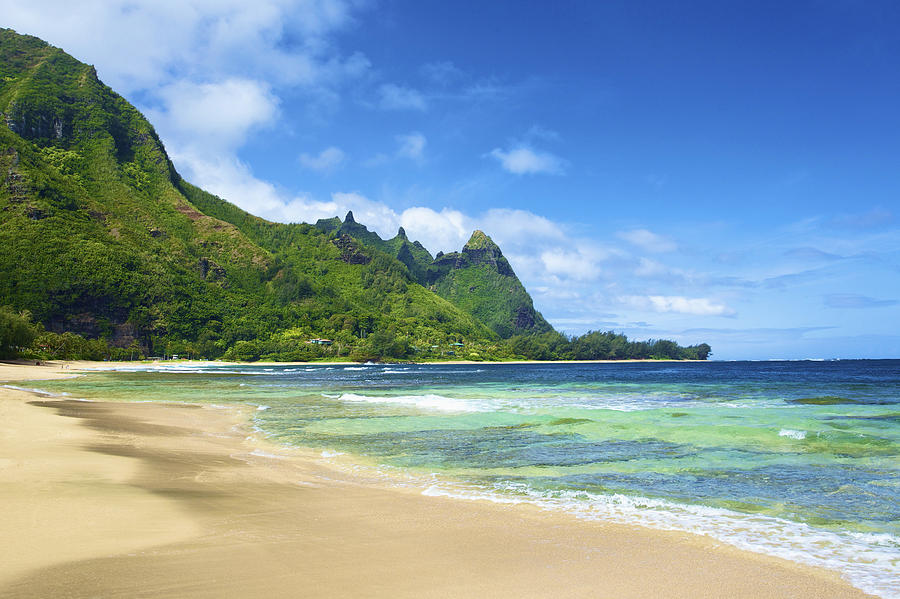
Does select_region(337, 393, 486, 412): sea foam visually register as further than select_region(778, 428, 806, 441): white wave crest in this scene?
Yes

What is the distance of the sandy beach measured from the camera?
212 inches

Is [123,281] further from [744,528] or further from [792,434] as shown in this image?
[744,528]

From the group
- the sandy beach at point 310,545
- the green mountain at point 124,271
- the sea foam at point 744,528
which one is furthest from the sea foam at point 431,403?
the green mountain at point 124,271

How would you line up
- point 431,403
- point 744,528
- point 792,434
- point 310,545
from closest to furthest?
point 310,545, point 744,528, point 792,434, point 431,403

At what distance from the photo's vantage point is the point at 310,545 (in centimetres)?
668

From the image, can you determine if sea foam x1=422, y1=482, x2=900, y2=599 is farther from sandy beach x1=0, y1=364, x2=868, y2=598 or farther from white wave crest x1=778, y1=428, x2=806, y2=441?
white wave crest x1=778, y1=428, x2=806, y2=441

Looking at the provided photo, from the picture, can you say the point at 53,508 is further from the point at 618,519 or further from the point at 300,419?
the point at 300,419

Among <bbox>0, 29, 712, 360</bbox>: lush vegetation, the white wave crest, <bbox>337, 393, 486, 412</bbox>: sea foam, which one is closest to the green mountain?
<bbox>0, 29, 712, 360</bbox>: lush vegetation

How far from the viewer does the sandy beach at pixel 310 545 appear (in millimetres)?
5379

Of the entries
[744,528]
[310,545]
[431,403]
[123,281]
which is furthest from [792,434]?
[123,281]

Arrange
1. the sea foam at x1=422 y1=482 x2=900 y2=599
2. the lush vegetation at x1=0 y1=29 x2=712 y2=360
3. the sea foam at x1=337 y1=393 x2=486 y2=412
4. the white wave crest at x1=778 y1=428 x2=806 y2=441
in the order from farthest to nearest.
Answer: the lush vegetation at x1=0 y1=29 x2=712 y2=360 < the sea foam at x1=337 y1=393 x2=486 y2=412 < the white wave crest at x1=778 y1=428 x2=806 y2=441 < the sea foam at x1=422 y1=482 x2=900 y2=599

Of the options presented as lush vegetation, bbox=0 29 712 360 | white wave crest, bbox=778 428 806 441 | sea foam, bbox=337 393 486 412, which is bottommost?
sea foam, bbox=337 393 486 412

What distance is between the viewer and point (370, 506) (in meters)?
8.88

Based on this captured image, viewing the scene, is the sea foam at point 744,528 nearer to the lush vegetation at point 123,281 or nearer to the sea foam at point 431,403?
the sea foam at point 431,403
